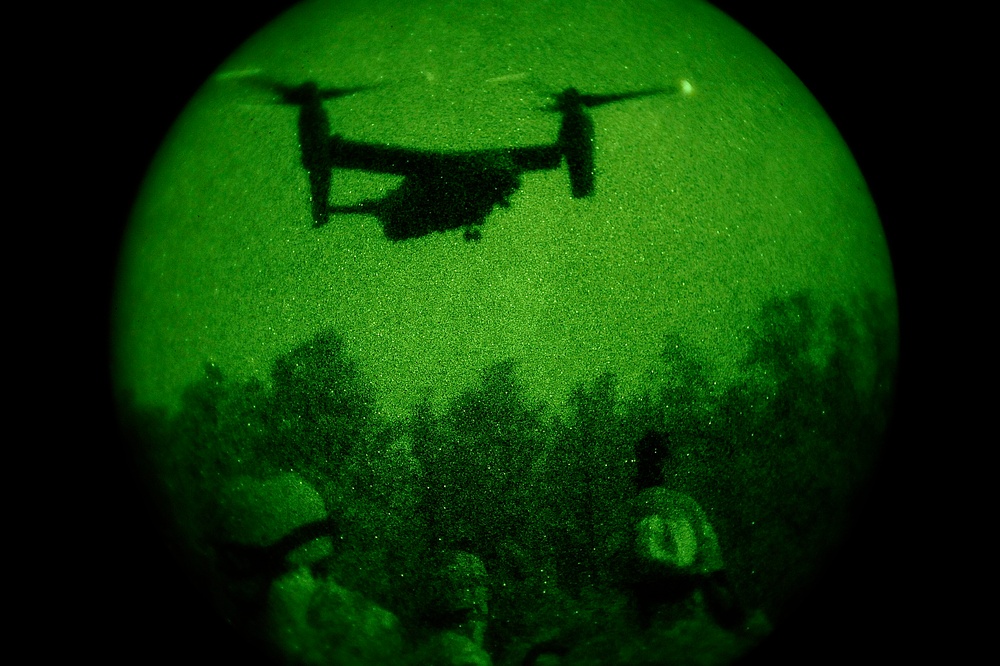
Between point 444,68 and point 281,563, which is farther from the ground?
point 444,68

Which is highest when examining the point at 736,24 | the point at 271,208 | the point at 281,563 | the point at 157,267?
the point at 736,24

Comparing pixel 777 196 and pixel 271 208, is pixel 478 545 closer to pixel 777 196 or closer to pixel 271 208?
pixel 271 208

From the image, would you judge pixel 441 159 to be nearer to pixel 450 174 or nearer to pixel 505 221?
pixel 450 174

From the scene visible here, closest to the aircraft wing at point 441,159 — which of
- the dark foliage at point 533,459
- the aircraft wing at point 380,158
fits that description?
the aircraft wing at point 380,158

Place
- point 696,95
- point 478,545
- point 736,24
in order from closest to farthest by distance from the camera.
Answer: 1. point 478,545
2. point 696,95
3. point 736,24

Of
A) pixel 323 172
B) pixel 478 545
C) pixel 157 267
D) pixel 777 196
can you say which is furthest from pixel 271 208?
pixel 777 196

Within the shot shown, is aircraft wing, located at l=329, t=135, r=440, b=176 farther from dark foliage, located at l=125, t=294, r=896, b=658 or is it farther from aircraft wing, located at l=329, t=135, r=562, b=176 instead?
dark foliage, located at l=125, t=294, r=896, b=658

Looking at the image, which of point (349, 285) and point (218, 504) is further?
point (218, 504)

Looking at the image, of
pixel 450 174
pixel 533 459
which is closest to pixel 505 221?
pixel 450 174

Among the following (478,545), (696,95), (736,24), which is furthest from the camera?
(736,24)

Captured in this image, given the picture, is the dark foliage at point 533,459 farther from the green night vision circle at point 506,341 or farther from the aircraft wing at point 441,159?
the aircraft wing at point 441,159
